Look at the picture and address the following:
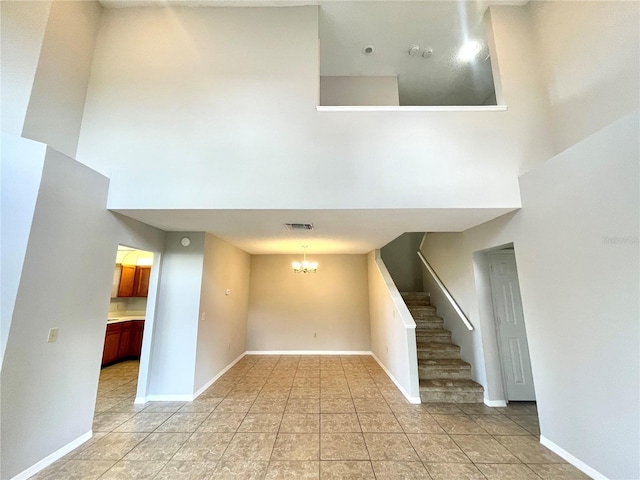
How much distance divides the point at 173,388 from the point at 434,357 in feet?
13.3

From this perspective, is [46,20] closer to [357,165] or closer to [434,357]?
[357,165]

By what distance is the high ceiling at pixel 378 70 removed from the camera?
3.26m

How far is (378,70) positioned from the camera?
4.67m

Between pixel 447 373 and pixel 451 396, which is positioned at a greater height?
pixel 447 373

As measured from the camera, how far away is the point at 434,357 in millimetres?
4328

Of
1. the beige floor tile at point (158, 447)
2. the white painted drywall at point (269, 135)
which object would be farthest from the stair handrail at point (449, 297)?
the beige floor tile at point (158, 447)

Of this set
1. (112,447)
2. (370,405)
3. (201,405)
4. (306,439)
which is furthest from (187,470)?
(370,405)

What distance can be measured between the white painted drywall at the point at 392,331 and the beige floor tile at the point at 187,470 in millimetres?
2659

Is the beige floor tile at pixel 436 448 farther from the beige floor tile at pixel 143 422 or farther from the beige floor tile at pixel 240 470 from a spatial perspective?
the beige floor tile at pixel 143 422

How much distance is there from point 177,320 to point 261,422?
6.18 ft

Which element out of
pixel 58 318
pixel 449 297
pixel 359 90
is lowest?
pixel 58 318

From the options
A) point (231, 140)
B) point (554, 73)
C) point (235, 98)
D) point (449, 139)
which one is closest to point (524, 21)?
point (554, 73)

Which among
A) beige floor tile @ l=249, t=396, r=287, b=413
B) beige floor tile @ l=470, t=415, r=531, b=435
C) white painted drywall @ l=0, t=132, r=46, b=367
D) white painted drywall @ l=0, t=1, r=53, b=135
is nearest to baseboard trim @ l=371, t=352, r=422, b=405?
beige floor tile @ l=470, t=415, r=531, b=435

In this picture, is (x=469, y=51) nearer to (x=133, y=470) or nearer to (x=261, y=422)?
(x=261, y=422)
